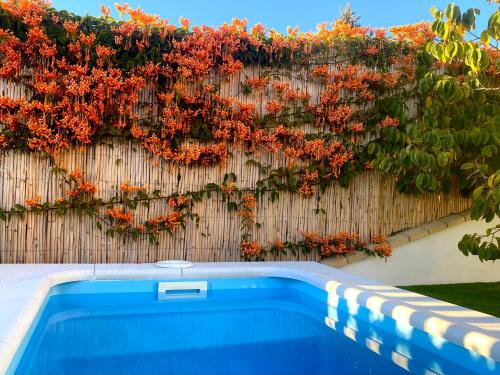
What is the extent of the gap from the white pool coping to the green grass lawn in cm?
74

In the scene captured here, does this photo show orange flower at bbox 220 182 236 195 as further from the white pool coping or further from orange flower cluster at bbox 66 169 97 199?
orange flower cluster at bbox 66 169 97 199

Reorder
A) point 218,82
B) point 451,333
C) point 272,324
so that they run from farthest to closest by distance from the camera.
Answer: point 218,82
point 272,324
point 451,333

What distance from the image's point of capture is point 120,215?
161 inches

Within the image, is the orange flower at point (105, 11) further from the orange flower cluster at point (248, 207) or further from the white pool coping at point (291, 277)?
A: the white pool coping at point (291, 277)

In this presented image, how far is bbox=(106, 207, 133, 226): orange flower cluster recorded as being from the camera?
4.08 m

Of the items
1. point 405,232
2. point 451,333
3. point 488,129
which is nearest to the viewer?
point 451,333

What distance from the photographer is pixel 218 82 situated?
176 inches

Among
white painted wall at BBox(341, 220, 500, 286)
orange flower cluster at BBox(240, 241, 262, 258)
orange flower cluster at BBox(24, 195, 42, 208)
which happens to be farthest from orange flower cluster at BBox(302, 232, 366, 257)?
orange flower cluster at BBox(24, 195, 42, 208)

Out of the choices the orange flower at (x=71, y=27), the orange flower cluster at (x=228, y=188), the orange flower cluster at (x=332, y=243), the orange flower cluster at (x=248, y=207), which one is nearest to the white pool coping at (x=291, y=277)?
the orange flower cluster at (x=332, y=243)

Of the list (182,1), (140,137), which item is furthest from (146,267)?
(182,1)

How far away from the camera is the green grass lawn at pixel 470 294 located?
11.4 ft

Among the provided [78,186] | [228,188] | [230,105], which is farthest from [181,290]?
[230,105]

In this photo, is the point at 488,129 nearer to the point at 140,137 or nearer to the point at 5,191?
the point at 140,137

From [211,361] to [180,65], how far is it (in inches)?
108
